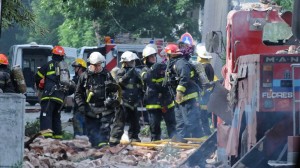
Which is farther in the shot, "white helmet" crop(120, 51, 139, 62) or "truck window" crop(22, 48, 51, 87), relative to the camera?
"truck window" crop(22, 48, 51, 87)

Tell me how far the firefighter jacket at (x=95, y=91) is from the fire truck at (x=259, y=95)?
4645mm

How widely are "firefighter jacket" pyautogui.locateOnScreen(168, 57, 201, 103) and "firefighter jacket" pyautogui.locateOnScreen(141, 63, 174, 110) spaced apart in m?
0.49

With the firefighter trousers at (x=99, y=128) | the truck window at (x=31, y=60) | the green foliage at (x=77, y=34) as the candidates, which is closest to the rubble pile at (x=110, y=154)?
the firefighter trousers at (x=99, y=128)

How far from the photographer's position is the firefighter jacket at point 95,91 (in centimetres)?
1841

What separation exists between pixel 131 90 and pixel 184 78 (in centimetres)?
180

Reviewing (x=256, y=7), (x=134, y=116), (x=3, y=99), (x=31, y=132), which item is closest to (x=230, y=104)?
(x=256, y=7)

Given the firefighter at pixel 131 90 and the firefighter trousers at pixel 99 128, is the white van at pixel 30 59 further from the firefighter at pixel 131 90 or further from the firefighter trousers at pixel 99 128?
the firefighter trousers at pixel 99 128

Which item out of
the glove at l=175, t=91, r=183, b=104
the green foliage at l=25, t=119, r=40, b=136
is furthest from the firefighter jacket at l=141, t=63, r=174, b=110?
the green foliage at l=25, t=119, r=40, b=136

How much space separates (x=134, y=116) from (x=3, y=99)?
808 cm

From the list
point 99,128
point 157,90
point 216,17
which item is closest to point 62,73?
A: point 99,128

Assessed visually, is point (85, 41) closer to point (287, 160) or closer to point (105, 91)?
Answer: point (105, 91)

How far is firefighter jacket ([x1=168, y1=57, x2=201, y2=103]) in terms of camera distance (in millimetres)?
17750

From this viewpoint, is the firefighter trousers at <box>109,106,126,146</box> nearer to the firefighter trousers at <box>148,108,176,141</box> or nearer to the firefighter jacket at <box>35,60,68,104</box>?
the firefighter trousers at <box>148,108,176,141</box>

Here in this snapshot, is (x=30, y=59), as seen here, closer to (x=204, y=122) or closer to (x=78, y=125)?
(x=78, y=125)
